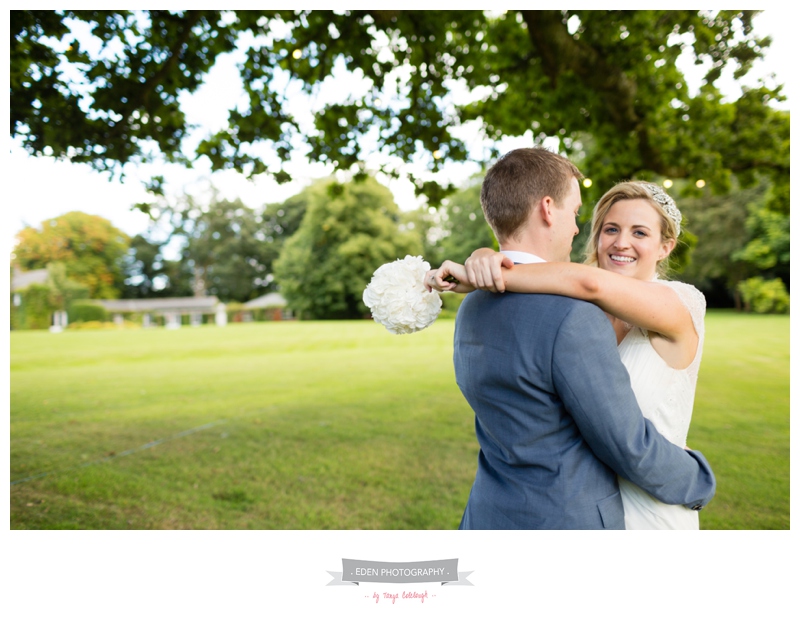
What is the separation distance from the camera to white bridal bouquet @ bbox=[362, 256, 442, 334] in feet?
5.39

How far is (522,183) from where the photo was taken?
56.1 inches

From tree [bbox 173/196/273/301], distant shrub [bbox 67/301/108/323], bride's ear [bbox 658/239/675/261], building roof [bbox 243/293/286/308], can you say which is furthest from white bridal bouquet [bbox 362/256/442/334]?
building roof [bbox 243/293/286/308]

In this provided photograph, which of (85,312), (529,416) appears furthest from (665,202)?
(85,312)

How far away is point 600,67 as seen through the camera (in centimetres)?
509

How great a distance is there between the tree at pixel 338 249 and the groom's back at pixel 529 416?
27866mm

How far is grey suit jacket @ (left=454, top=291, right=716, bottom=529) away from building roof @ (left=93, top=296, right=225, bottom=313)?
24.8m

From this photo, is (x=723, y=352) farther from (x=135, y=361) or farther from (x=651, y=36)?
(x=135, y=361)

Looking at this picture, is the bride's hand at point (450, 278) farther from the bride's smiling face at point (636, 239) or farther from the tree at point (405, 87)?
the tree at point (405, 87)

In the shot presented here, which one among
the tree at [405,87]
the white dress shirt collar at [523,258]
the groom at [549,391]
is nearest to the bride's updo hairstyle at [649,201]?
the groom at [549,391]

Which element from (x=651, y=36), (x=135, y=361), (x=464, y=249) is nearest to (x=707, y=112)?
(x=651, y=36)

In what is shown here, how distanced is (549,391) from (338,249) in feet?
100

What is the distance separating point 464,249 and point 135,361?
19705 mm
